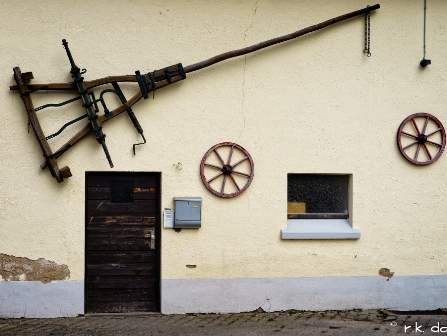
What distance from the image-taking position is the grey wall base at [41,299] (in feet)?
30.3

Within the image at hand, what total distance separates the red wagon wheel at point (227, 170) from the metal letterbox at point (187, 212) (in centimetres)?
30

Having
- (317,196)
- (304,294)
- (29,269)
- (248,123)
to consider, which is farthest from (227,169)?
(29,269)

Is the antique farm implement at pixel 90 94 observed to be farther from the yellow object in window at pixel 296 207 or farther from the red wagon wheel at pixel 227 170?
the yellow object in window at pixel 296 207

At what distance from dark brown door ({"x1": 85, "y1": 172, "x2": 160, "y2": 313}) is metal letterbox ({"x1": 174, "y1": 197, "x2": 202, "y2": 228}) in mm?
365

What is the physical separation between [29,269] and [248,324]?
3001 millimetres

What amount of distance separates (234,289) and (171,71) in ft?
10.2

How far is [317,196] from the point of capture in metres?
10.1

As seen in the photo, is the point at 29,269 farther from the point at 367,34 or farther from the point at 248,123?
the point at 367,34

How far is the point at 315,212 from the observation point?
10.1 meters

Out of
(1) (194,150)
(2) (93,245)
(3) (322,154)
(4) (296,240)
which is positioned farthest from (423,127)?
(2) (93,245)

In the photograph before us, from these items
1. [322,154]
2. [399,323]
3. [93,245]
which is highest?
[322,154]

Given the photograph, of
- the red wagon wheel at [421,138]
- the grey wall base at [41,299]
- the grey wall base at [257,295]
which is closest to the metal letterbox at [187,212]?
the grey wall base at [257,295]

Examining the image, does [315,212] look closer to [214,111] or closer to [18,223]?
[214,111]

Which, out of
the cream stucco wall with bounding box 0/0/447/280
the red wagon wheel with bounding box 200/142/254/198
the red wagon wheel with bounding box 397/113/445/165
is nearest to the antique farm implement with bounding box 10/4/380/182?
the cream stucco wall with bounding box 0/0/447/280
